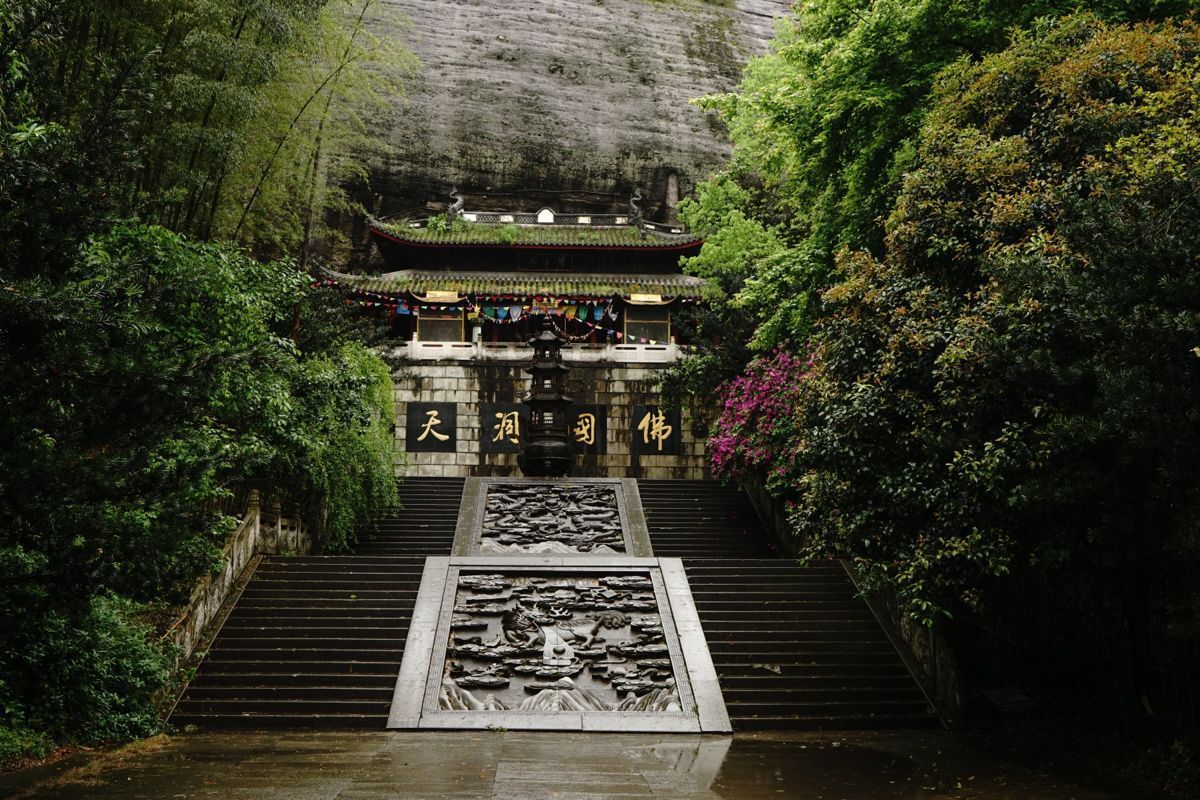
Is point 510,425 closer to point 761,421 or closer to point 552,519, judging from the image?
point 552,519

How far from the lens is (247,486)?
11336mm

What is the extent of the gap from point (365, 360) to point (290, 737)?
717 cm

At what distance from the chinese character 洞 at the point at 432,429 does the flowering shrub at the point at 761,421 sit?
6.16 meters

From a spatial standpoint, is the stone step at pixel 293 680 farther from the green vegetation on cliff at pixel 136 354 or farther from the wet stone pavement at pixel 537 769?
the wet stone pavement at pixel 537 769

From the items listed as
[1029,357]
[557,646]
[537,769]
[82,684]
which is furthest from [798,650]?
[82,684]

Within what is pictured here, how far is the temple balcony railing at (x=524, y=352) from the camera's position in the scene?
20406 millimetres

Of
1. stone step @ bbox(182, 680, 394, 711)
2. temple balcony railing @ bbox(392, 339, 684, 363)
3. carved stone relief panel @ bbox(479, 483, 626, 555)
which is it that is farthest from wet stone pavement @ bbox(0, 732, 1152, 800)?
temple balcony railing @ bbox(392, 339, 684, 363)

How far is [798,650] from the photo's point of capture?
9.55 m

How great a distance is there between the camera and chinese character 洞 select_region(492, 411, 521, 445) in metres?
19.5

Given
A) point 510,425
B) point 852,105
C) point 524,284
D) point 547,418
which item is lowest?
point 510,425

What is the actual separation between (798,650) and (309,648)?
185 inches

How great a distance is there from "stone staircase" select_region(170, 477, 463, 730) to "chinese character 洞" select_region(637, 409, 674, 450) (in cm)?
868

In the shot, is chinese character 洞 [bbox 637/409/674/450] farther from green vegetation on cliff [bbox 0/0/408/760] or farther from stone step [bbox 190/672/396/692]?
stone step [bbox 190/672/396/692]

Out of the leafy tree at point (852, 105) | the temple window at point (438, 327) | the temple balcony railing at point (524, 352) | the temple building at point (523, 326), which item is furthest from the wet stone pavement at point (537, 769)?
the temple window at point (438, 327)
